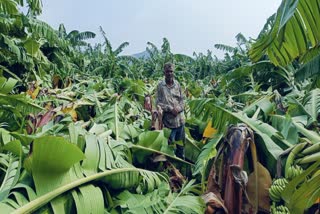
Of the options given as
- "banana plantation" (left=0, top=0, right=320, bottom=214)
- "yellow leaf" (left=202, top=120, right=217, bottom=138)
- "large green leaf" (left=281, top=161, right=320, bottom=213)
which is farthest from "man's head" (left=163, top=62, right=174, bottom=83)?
"large green leaf" (left=281, top=161, right=320, bottom=213)

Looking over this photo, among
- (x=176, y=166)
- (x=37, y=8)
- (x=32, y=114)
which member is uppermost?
(x=37, y=8)

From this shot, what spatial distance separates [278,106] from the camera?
4.94m

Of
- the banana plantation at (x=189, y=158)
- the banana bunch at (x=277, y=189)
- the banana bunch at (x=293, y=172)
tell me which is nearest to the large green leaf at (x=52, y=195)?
the banana plantation at (x=189, y=158)

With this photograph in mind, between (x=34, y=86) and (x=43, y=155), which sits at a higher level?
(x=34, y=86)

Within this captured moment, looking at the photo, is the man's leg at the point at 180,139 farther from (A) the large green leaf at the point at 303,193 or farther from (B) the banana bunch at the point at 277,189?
(A) the large green leaf at the point at 303,193

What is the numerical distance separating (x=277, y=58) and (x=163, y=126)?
89.2 inches

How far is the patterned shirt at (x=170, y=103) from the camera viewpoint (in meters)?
4.67

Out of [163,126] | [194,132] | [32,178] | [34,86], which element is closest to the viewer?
[32,178]

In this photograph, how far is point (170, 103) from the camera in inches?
184

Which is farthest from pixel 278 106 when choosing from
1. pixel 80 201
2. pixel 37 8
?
pixel 37 8

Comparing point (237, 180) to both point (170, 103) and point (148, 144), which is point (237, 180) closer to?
point (148, 144)

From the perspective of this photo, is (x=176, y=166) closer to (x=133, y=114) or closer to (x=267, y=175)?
(x=267, y=175)

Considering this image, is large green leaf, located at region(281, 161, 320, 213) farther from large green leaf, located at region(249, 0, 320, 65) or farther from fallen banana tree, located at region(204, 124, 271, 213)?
large green leaf, located at region(249, 0, 320, 65)

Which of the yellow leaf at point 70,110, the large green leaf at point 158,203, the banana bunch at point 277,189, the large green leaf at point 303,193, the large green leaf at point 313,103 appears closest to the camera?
the large green leaf at point 303,193
